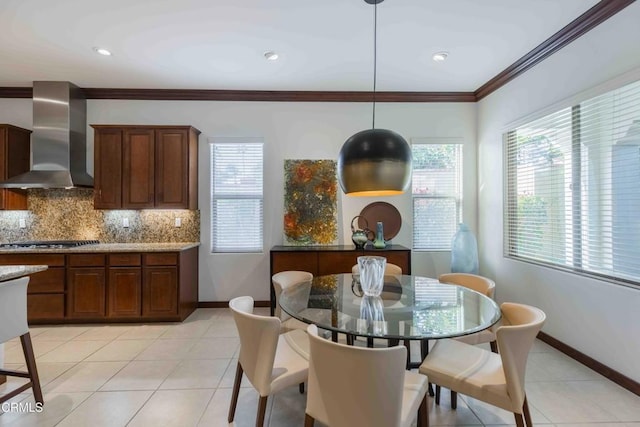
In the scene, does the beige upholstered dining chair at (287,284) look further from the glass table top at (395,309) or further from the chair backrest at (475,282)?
the chair backrest at (475,282)

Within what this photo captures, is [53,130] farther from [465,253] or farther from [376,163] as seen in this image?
[465,253]

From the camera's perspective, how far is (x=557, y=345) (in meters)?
3.03

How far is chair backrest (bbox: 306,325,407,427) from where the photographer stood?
1271mm

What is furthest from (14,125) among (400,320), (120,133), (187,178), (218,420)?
(400,320)

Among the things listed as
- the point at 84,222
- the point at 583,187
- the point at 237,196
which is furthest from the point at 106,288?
the point at 583,187

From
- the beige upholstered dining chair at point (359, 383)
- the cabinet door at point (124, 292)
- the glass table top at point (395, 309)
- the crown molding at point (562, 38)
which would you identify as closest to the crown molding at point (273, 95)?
the crown molding at point (562, 38)

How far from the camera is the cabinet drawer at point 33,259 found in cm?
353

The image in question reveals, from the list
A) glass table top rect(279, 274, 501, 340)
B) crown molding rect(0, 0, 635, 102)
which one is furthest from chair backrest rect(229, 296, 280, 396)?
crown molding rect(0, 0, 635, 102)

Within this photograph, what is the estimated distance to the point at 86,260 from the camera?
3.63m

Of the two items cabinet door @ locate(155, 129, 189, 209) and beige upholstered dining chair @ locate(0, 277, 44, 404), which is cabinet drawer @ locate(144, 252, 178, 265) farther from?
beige upholstered dining chair @ locate(0, 277, 44, 404)

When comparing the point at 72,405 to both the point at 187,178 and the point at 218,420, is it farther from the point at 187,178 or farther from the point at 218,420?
the point at 187,178

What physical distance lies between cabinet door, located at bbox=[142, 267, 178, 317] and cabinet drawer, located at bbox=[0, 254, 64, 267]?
98 centimetres

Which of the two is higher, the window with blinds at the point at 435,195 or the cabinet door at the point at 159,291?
the window with blinds at the point at 435,195

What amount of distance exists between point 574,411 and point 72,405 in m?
3.43
